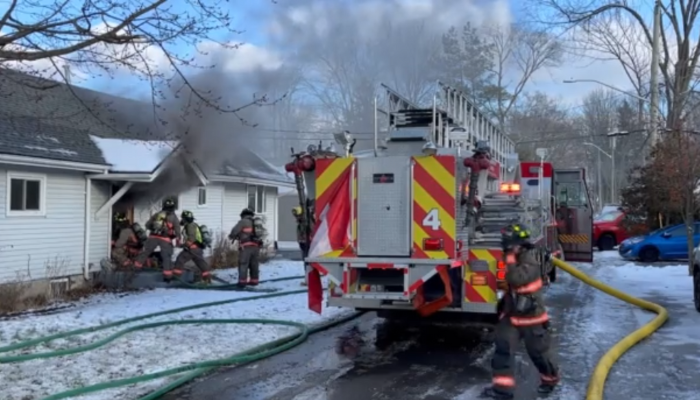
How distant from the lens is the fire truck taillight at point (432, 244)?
7.76 m

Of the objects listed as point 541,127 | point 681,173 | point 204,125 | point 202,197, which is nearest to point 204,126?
point 204,125

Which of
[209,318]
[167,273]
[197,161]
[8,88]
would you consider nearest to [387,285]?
[209,318]

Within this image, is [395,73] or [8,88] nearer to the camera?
[395,73]

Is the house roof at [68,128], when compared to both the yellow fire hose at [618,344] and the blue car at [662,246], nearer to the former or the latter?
the yellow fire hose at [618,344]

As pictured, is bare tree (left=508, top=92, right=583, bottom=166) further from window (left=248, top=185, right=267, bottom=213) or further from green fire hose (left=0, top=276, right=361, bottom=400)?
green fire hose (left=0, top=276, right=361, bottom=400)

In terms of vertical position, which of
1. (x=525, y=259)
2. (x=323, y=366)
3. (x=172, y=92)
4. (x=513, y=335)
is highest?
(x=172, y=92)

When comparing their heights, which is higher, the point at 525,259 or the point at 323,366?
the point at 525,259

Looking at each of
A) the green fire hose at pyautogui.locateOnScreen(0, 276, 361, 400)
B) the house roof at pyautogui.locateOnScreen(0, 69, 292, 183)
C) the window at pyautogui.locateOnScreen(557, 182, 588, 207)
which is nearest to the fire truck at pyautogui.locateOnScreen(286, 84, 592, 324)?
the green fire hose at pyautogui.locateOnScreen(0, 276, 361, 400)

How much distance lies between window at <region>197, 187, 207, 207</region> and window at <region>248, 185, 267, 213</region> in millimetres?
2840

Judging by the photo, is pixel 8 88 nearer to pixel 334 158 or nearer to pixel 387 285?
pixel 334 158

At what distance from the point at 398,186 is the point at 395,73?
5.82 meters

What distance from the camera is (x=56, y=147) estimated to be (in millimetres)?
13055

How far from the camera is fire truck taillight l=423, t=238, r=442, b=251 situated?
776 cm

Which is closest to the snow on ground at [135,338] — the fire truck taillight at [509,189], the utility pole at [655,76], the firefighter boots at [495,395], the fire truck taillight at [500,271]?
the fire truck taillight at [500,271]
